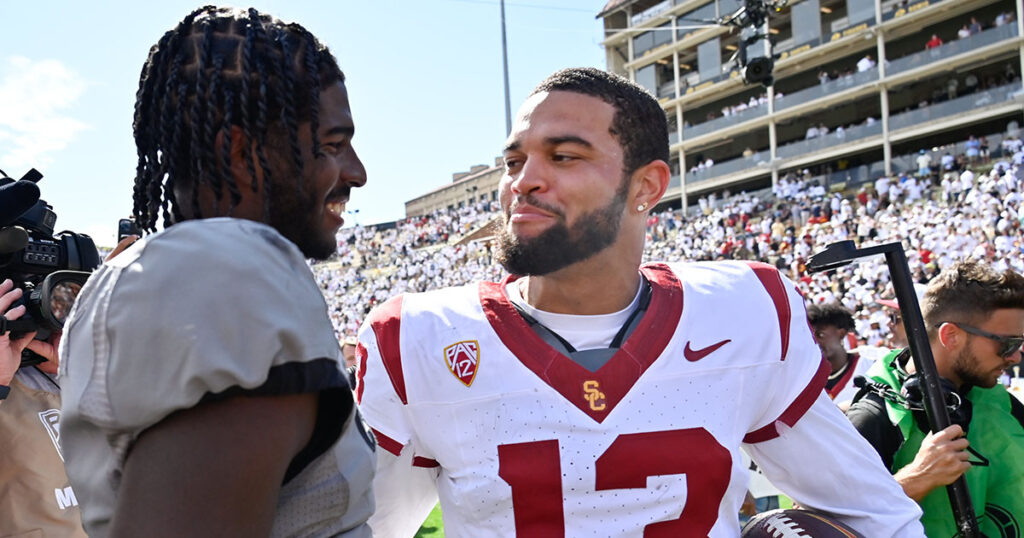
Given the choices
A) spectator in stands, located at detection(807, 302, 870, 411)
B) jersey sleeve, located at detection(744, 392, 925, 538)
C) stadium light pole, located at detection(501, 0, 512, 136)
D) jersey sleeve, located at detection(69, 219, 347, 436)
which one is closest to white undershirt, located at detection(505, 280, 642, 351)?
jersey sleeve, located at detection(744, 392, 925, 538)

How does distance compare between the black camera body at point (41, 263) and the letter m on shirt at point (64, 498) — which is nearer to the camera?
the black camera body at point (41, 263)

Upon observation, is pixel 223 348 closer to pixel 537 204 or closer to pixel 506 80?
pixel 537 204

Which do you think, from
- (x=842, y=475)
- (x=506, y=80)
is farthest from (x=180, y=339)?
(x=506, y=80)

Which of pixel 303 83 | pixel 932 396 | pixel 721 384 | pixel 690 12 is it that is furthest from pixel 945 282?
pixel 690 12

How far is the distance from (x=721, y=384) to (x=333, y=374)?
1.19 meters

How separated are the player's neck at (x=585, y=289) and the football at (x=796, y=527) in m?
0.64

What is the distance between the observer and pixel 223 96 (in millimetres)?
1037

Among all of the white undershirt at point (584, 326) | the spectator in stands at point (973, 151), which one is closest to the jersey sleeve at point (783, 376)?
the white undershirt at point (584, 326)

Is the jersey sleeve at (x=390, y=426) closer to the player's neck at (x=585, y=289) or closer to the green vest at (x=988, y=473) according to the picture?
the player's neck at (x=585, y=289)

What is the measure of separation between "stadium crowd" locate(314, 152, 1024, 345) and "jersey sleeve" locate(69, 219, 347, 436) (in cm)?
307

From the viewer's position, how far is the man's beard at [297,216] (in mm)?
1054

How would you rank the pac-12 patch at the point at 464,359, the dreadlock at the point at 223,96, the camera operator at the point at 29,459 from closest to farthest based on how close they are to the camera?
the dreadlock at the point at 223,96 → the pac-12 patch at the point at 464,359 → the camera operator at the point at 29,459

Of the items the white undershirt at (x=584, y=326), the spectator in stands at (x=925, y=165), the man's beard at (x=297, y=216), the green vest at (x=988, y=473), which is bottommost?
the green vest at (x=988, y=473)

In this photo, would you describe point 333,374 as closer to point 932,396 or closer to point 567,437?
point 567,437
